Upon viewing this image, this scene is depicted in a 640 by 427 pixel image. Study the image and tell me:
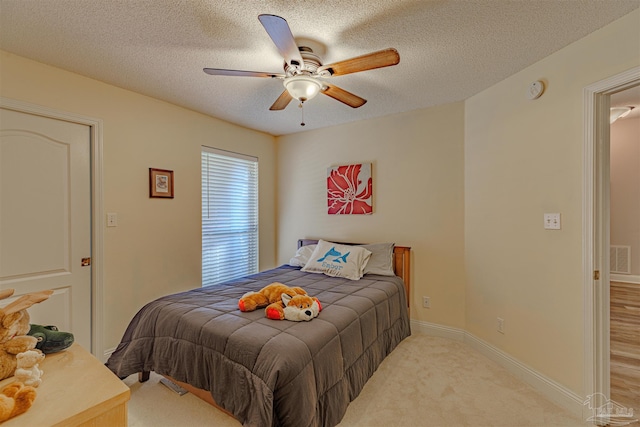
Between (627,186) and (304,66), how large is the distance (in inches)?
215

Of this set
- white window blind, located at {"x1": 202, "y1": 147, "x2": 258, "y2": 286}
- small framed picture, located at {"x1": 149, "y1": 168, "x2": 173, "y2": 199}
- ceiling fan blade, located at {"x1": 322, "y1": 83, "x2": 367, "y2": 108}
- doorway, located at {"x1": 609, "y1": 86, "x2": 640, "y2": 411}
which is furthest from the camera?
doorway, located at {"x1": 609, "y1": 86, "x2": 640, "y2": 411}

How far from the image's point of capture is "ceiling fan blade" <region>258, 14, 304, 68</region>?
1.34 metres

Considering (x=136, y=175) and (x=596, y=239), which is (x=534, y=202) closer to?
(x=596, y=239)

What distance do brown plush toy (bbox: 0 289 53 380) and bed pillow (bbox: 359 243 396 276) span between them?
2.62 metres

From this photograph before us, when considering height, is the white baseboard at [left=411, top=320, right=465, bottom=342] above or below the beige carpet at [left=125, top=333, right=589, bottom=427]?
above

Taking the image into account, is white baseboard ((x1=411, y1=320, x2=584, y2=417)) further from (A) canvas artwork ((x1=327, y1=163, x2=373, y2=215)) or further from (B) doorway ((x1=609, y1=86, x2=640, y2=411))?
(B) doorway ((x1=609, y1=86, x2=640, y2=411))

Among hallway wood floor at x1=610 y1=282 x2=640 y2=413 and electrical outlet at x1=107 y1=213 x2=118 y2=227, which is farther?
electrical outlet at x1=107 y1=213 x2=118 y2=227

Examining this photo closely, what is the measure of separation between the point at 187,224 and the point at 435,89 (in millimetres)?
2837

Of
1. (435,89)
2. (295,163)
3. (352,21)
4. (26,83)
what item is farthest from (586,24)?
(26,83)

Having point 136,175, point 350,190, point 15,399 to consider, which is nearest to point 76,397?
point 15,399

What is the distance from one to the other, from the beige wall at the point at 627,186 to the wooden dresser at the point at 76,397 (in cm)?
625

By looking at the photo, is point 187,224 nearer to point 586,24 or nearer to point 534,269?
point 534,269

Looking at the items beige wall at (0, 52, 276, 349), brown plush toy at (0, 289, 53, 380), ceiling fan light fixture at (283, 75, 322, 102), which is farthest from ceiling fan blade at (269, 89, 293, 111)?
brown plush toy at (0, 289, 53, 380)

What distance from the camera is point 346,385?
6.05ft
